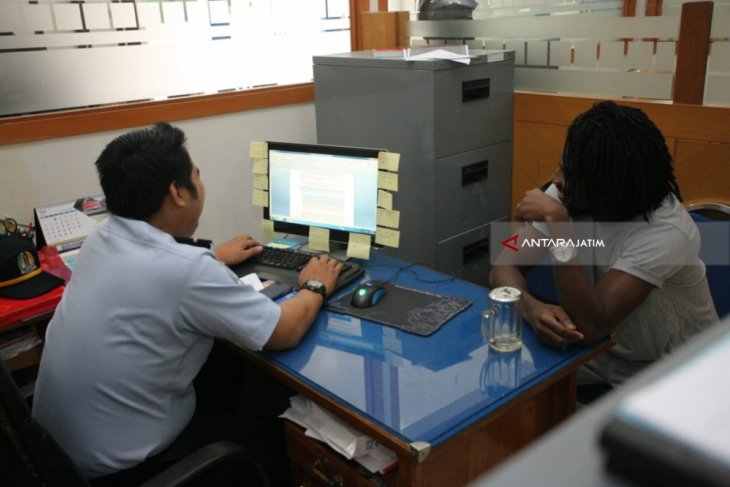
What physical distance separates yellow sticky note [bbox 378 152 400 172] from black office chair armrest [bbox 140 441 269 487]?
0.95 m

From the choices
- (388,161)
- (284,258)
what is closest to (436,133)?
(388,161)

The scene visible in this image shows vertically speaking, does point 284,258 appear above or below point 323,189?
below

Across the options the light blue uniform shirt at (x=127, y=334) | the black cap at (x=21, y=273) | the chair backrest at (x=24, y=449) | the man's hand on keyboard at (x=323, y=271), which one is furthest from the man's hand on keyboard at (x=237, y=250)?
the chair backrest at (x=24, y=449)

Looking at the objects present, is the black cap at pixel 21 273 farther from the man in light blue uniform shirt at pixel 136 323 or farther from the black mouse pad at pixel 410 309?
the black mouse pad at pixel 410 309

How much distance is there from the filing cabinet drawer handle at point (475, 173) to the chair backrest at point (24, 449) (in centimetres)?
179

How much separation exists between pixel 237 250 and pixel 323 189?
0.34 meters

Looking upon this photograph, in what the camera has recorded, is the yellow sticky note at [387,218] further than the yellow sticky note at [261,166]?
No

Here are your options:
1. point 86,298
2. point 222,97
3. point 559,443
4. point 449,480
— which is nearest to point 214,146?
point 222,97

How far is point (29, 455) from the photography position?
112 centimetres

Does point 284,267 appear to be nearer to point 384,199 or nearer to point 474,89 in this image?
point 384,199

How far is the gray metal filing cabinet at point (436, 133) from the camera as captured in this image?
2.42 m

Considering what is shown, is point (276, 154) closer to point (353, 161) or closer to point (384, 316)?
point (353, 161)

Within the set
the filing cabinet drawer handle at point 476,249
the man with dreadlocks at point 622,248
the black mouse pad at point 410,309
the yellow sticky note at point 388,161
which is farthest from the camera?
the filing cabinet drawer handle at point 476,249

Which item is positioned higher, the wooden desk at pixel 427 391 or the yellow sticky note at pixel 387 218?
the yellow sticky note at pixel 387 218
